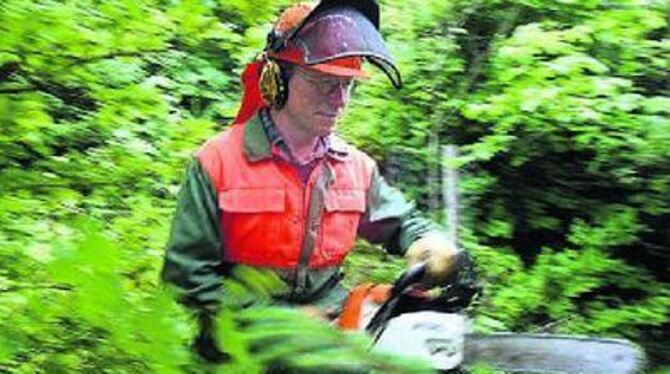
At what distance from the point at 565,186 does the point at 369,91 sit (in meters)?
1.21

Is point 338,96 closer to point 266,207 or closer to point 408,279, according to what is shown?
point 266,207

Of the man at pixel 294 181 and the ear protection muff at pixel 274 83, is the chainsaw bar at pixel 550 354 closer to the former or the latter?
the man at pixel 294 181

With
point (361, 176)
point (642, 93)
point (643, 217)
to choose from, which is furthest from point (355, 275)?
point (642, 93)

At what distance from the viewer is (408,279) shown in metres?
1.95

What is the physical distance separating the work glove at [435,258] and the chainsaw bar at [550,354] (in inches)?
7.4

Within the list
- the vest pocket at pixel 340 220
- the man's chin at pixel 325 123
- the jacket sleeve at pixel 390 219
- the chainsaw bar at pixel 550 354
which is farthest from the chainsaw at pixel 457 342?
the man's chin at pixel 325 123

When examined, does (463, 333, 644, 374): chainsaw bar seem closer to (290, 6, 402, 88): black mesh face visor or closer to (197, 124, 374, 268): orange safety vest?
(197, 124, 374, 268): orange safety vest

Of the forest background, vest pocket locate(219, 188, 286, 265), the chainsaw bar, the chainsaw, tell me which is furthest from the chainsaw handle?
the forest background

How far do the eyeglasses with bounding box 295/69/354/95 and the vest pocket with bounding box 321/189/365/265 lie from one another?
0.26 meters

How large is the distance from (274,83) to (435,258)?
0.59m

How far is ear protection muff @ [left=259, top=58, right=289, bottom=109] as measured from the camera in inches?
85.2

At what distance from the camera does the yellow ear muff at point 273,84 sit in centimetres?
216

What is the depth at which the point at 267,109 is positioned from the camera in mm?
2293

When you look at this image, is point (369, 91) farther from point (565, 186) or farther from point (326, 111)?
point (326, 111)
